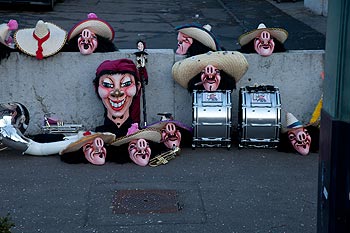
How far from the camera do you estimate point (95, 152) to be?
7.82m

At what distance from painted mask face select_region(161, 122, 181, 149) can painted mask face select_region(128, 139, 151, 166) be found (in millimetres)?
476

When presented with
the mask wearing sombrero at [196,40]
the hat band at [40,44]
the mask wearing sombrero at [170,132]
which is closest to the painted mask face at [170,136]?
the mask wearing sombrero at [170,132]

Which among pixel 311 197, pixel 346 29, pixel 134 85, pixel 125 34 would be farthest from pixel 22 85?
pixel 125 34

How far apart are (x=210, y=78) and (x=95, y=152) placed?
1.71 m

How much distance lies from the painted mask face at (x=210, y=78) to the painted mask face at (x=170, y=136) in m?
0.66

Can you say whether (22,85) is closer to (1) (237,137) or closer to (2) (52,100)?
(2) (52,100)

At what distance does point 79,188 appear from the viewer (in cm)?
715

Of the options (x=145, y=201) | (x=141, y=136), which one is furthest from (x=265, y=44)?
(x=145, y=201)

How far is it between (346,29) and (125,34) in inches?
606

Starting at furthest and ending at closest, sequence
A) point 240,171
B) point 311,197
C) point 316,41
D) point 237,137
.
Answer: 1. point 316,41
2. point 237,137
3. point 240,171
4. point 311,197

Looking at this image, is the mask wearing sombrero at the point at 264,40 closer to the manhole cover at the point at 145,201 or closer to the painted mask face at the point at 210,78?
the painted mask face at the point at 210,78

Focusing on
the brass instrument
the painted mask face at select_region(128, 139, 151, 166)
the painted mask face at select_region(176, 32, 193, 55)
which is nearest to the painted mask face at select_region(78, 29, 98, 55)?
the painted mask face at select_region(176, 32, 193, 55)

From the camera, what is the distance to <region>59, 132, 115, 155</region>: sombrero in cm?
773

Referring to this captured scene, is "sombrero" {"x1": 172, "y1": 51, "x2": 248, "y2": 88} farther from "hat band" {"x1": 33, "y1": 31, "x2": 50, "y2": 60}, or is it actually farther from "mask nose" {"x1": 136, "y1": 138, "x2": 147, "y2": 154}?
"hat band" {"x1": 33, "y1": 31, "x2": 50, "y2": 60}
